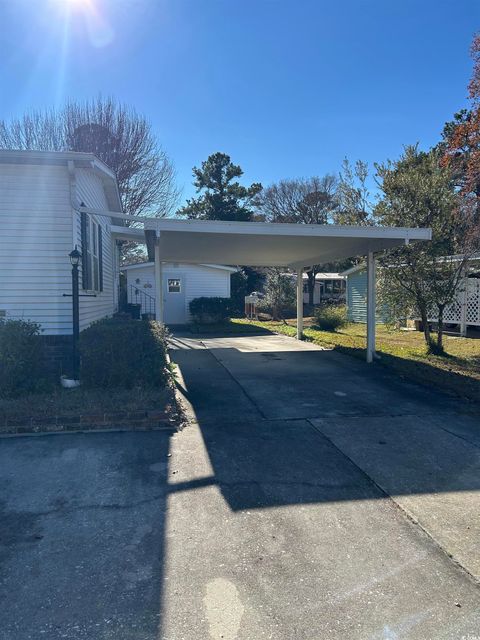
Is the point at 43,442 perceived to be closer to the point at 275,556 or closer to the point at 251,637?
the point at 275,556

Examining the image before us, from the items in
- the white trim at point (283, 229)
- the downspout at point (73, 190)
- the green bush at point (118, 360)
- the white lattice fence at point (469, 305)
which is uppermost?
the downspout at point (73, 190)

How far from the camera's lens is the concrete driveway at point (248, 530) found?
7.48 feet

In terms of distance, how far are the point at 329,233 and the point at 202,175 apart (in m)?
24.5

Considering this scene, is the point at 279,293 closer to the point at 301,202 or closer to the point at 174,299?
the point at 174,299

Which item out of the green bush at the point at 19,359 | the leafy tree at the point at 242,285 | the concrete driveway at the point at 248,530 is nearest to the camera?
the concrete driveway at the point at 248,530

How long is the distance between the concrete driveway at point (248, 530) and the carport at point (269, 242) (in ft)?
12.0

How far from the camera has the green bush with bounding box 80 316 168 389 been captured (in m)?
6.42

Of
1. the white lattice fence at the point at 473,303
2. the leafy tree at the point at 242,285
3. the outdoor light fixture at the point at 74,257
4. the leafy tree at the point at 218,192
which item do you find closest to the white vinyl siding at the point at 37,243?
the outdoor light fixture at the point at 74,257

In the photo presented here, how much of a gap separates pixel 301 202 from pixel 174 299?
1748 cm

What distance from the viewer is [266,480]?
3906 mm

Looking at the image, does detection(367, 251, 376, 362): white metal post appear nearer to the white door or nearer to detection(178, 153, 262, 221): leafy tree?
the white door

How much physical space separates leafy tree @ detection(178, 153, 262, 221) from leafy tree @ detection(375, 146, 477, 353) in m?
20.1

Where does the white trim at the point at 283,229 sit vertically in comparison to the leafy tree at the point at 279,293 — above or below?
above

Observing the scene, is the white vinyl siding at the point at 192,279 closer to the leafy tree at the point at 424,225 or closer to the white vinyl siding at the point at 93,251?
the white vinyl siding at the point at 93,251
